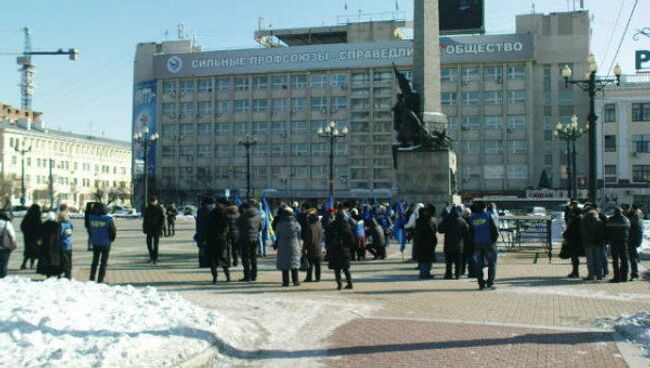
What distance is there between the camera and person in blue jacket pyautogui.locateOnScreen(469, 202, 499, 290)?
1323 centimetres

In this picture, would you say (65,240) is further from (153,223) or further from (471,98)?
(471,98)

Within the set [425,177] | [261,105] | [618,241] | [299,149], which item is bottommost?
[618,241]

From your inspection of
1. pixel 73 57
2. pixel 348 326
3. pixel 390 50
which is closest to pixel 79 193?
pixel 390 50

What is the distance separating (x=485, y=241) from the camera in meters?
13.4

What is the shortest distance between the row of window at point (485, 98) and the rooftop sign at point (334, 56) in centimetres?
377

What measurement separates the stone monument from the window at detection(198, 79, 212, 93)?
6738 cm

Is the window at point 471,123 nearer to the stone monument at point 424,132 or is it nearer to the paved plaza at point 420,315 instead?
the stone monument at point 424,132

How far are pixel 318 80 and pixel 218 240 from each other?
248 ft

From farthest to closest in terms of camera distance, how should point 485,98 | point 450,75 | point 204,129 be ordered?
1. point 204,129
2. point 450,75
3. point 485,98

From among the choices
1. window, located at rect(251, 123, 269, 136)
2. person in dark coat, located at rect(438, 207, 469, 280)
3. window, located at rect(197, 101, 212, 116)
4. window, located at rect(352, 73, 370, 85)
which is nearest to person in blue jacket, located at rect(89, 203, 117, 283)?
person in dark coat, located at rect(438, 207, 469, 280)

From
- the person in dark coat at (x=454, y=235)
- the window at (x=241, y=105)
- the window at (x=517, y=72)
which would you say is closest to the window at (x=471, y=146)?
the window at (x=517, y=72)

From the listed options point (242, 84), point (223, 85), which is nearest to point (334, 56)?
point (242, 84)

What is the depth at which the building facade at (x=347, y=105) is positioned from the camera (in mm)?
81938

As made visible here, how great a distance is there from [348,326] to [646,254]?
610 inches
